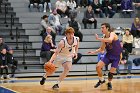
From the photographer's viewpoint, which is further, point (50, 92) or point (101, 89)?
point (101, 89)

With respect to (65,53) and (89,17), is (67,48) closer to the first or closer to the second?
(65,53)

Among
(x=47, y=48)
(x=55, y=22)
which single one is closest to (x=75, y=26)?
(x=55, y=22)

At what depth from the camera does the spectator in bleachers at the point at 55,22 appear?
17.5m

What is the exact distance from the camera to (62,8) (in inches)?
741

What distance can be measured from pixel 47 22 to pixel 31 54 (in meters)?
1.72

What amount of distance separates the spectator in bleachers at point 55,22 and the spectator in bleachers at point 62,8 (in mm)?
918

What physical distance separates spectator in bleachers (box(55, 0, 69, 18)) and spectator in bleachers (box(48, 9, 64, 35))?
918 mm

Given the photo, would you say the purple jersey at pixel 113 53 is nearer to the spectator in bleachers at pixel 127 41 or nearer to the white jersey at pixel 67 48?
the white jersey at pixel 67 48

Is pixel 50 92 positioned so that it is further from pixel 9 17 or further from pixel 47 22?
pixel 9 17

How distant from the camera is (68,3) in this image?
1923cm

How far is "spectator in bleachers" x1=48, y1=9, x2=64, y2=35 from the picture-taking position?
17.5 meters

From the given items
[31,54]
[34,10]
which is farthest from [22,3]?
[31,54]

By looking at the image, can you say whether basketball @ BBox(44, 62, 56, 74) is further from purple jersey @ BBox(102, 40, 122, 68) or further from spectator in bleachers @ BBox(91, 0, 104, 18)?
spectator in bleachers @ BBox(91, 0, 104, 18)

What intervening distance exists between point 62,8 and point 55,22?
147 cm
